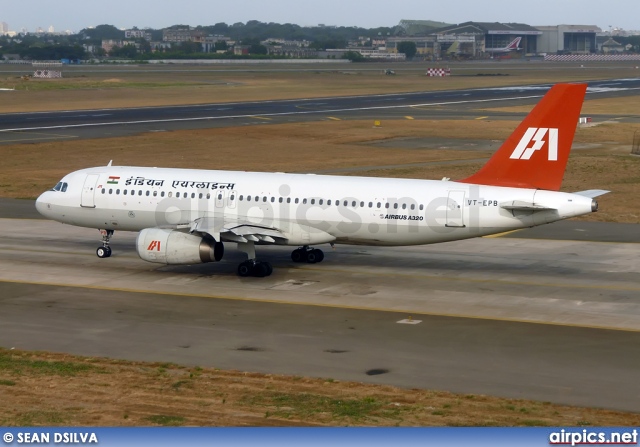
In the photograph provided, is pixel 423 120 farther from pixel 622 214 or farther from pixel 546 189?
pixel 546 189

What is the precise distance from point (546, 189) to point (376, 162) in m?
40.0

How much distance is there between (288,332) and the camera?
34.1 metres

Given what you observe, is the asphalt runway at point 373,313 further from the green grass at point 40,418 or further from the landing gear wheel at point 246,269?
the green grass at point 40,418

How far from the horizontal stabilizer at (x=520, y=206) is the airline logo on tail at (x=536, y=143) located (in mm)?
2051

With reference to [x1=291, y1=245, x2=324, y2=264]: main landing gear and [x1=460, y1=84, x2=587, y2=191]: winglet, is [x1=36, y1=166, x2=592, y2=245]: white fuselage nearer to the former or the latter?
[x1=460, y1=84, x2=587, y2=191]: winglet

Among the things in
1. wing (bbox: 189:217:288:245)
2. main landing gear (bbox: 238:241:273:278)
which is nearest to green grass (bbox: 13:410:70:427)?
wing (bbox: 189:217:288:245)

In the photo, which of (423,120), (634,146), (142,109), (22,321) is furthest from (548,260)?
(142,109)

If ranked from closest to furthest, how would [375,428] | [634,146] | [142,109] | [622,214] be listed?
[375,428], [622,214], [634,146], [142,109]

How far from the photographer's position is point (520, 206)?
3956cm

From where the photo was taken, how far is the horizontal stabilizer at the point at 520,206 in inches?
1548

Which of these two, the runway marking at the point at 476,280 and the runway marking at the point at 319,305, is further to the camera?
the runway marking at the point at 476,280

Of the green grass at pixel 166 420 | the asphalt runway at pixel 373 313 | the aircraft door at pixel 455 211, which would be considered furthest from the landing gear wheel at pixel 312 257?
the green grass at pixel 166 420

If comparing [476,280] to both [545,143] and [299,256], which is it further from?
[299,256]

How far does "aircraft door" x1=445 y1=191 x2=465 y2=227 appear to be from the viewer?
40656mm
